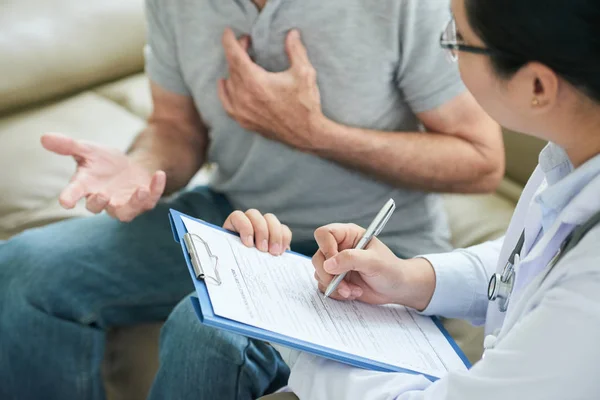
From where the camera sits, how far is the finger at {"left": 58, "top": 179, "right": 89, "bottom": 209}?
106 centimetres

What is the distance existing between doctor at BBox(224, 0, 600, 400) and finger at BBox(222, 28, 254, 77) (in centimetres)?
40

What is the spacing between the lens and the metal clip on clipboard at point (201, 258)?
78 centimetres

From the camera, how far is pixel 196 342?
37.1 inches

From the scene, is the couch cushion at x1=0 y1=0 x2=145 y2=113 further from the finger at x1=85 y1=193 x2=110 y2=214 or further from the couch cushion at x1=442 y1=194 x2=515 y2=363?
the couch cushion at x1=442 y1=194 x2=515 y2=363

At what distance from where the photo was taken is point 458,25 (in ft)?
2.29

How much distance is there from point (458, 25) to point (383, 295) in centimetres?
35

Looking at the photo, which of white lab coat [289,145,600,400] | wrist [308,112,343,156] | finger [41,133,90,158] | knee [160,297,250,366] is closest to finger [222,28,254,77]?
wrist [308,112,343,156]

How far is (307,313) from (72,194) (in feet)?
1.46

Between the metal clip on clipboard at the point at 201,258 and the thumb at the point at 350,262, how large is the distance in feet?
0.42

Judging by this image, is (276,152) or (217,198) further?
(217,198)

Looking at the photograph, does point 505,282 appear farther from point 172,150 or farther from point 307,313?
point 172,150

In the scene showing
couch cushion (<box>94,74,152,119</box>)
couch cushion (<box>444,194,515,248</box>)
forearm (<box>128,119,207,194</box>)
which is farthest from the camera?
couch cushion (<box>94,74,152,119</box>)

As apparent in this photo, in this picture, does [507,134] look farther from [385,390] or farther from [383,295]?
[385,390]

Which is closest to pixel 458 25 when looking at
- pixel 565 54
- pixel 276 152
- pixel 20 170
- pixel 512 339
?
pixel 565 54
